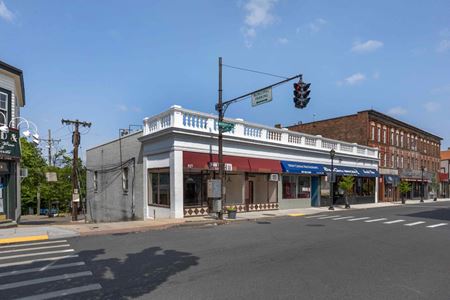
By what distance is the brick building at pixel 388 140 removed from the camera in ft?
140

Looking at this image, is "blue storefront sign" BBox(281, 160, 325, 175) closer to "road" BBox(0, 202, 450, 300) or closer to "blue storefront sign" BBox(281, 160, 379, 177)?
"blue storefront sign" BBox(281, 160, 379, 177)

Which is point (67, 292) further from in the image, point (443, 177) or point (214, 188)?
point (443, 177)

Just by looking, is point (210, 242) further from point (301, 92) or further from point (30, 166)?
point (30, 166)

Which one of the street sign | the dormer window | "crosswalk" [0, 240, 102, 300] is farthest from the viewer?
the dormer window

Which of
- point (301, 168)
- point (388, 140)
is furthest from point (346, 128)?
→ point (301, 168)

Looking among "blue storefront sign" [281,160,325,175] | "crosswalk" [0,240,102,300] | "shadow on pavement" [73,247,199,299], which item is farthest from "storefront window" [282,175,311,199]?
"crosswalk" [0,240,102,300]

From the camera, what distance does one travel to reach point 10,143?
1722cm

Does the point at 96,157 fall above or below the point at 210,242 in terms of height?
above

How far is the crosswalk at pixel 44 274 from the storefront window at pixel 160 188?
10323 mm

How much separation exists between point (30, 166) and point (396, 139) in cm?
4798

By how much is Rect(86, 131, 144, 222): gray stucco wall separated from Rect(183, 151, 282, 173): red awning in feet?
14.8

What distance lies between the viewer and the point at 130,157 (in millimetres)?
25141

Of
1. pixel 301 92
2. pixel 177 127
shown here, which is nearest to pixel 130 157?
pixel 177 127

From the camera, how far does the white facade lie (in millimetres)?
20031
